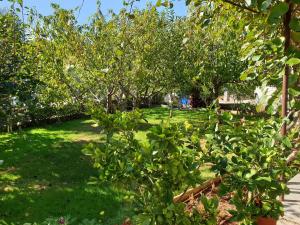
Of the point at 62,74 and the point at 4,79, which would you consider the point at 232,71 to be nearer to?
the point at 62,74

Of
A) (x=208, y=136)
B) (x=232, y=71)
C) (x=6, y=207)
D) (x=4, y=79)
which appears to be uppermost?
(x=232, y=71)

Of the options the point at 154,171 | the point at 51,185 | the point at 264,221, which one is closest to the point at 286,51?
the point at 154,171

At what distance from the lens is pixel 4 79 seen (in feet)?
24.2

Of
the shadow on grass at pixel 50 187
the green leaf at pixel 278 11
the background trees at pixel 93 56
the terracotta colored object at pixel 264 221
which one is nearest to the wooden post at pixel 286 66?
the terracotta colored object at pixel 264 221

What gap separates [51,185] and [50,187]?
0.13 meters

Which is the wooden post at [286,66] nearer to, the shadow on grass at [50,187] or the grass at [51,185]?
the grass at [51,185]

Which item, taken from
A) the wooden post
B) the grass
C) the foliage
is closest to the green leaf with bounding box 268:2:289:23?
the wooden post

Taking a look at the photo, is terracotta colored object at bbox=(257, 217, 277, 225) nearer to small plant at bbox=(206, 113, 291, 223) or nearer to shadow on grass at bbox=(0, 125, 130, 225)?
small plant at bbox=(206, 113, 291, 223)

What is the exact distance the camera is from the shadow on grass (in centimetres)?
574

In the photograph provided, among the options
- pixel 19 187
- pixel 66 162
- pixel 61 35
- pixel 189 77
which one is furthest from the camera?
pixel 189 77

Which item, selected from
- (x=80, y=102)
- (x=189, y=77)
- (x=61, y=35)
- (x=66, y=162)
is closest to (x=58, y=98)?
(x=80, y=102)

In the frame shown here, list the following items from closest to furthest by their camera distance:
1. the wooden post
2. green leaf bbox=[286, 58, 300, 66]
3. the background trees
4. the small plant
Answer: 1. green leaf bbox=[286, 58, 300, 66]
2. the wooden post
3. the small plant
4. the background trees

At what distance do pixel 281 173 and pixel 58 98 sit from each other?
10002 mm

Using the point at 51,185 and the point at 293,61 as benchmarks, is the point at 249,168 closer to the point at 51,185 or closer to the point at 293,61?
the point at 293,61
